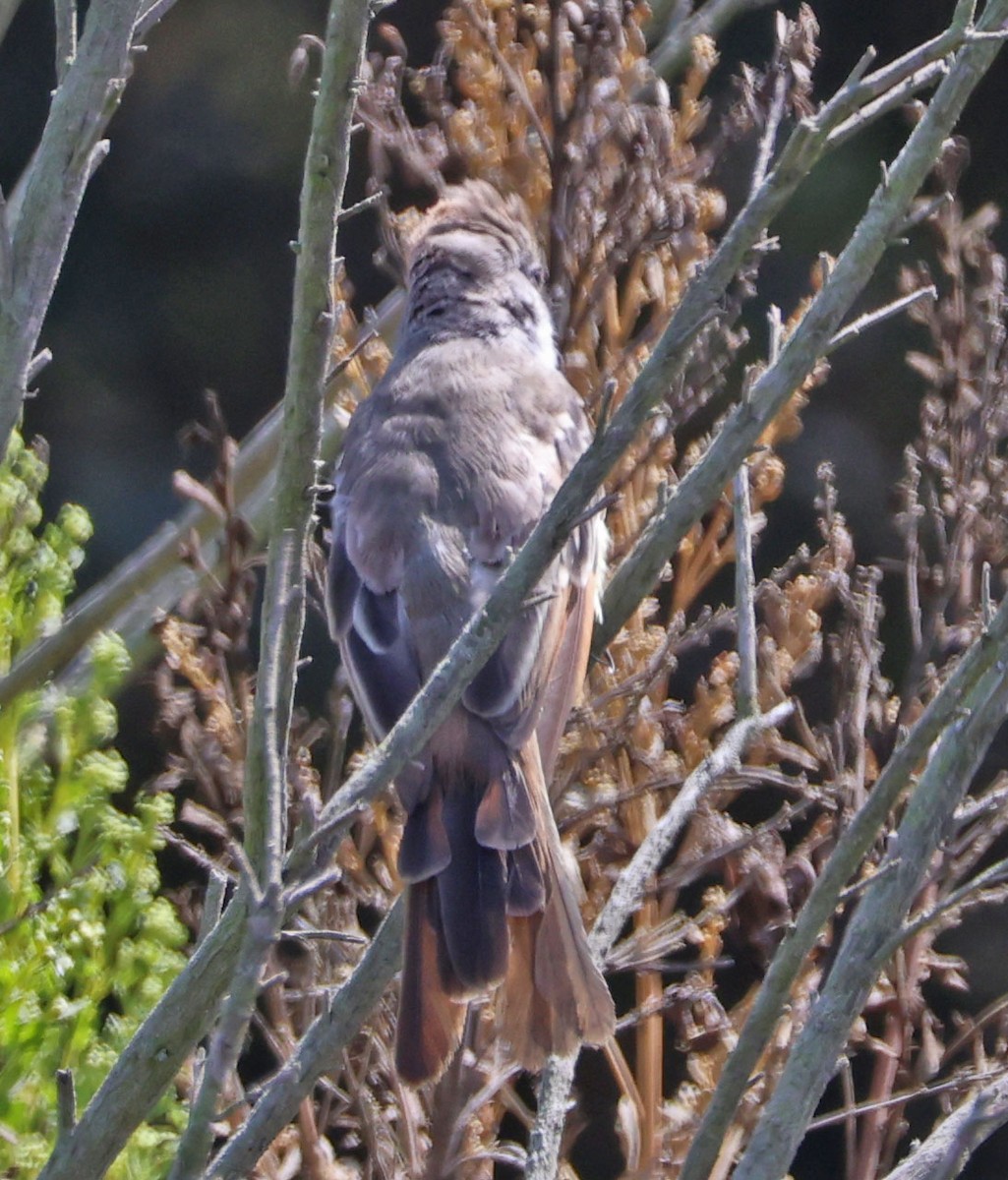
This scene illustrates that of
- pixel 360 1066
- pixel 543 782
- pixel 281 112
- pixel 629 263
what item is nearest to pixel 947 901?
pixel 543 782

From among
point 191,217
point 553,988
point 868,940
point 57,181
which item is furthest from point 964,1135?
point 191,217

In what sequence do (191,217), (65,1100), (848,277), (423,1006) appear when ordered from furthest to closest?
(191,217) → (423,1006) → (848,277) → (65,1100)

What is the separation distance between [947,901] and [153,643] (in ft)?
7.57

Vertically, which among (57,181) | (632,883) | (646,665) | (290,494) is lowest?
(632,883)

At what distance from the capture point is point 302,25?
20.8ft

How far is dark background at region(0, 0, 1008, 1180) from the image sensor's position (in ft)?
19.2

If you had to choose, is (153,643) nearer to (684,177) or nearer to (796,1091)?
(684,177)

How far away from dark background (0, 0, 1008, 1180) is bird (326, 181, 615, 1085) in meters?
2.22

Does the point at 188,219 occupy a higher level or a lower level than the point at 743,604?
higher

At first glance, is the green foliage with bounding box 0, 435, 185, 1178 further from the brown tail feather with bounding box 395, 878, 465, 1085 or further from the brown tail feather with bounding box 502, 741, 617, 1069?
the brown tail feather with bounding box 502, 741, 617, 1069

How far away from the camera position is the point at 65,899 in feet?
10.2

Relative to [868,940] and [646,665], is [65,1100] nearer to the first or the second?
[868,940]

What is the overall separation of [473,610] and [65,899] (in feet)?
2.56

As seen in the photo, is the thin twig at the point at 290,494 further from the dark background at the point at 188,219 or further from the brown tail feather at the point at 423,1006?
the dark background at the point at 188,219
